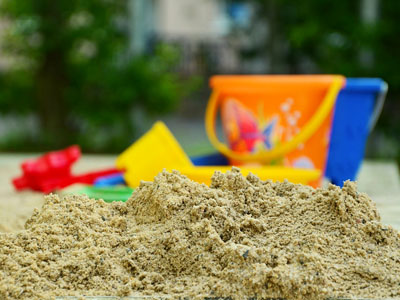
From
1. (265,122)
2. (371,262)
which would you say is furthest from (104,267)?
(265,122)

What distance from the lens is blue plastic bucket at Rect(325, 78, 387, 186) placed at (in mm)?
2580

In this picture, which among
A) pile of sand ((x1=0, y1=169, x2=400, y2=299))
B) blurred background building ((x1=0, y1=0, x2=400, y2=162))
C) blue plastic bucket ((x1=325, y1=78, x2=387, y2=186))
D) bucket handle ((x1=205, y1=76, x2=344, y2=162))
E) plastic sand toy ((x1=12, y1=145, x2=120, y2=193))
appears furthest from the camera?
blurred background building ((x1=0, y1=0, x2=400, y2=162))

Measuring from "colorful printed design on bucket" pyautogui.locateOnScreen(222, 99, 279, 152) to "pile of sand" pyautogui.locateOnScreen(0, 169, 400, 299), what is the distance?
48.3 inches

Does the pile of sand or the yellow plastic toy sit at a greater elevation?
the pile of sand

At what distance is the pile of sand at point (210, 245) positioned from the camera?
3.69ft

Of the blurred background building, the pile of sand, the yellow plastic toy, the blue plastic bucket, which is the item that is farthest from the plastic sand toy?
the blurred background building

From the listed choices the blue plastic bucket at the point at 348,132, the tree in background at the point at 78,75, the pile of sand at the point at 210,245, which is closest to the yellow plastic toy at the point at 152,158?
the blue plastic bucket at the point at 348,132

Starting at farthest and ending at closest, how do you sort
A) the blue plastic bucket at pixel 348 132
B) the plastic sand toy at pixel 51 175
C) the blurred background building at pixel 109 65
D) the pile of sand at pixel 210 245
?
1. the blurred background building at pixel 109 65
2. the plastic sand toy at pixel 51 175
3. the blue plastic bucket at pixel 348 132
4. the pile of sand at pixel 210 245

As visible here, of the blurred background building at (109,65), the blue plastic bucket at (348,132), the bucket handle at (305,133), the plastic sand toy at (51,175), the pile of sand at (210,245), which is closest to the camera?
the pile of sand at (210,245)

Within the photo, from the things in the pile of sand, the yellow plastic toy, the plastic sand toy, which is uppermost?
the pile of sand

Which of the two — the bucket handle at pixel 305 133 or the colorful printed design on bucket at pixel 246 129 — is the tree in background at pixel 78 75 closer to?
the colorful printed design on bucket at pixel 246 129

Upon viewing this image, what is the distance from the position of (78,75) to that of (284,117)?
2.76 m

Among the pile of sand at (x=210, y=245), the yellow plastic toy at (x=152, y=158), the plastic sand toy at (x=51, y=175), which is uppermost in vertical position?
the pile of sand at (x=210, y=245)

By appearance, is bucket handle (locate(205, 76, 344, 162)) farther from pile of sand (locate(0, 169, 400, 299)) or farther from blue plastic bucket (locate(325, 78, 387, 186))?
pile of sand (locate(0, 169, 400, 299))
